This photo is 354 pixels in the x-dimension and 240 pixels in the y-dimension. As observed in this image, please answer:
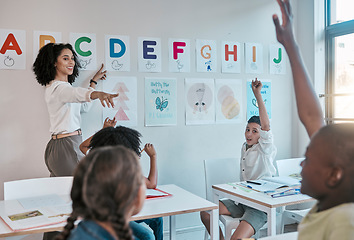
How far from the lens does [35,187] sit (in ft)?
7.72

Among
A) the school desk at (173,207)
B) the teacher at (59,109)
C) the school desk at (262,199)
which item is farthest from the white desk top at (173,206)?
the teacher at (59,109)

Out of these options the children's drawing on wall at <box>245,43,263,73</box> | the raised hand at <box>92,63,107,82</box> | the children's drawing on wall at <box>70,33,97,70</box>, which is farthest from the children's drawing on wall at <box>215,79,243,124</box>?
the children's drawing on wall at <box>70,33,97,70</box>

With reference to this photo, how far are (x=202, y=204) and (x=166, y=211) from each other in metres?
0.24

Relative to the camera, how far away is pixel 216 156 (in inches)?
144

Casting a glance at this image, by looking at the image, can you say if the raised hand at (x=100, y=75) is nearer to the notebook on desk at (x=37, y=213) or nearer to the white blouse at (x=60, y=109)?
the white blouse at (x=60, y=109)

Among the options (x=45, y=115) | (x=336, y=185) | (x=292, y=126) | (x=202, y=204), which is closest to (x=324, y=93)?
(x=292, y=126)

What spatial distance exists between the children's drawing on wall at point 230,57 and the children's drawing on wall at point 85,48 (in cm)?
128

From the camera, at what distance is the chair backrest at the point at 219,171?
10.1 feet

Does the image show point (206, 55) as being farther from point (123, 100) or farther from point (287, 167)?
point (287, 167)

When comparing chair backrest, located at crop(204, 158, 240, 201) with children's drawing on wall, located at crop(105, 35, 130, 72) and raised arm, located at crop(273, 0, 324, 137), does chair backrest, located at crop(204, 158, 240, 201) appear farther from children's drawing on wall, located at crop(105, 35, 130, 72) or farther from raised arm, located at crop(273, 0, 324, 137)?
raised arm, located at crop(273, 0, 324, 137)

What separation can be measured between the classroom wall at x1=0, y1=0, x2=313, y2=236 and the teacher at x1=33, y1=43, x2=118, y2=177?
8.6 inches

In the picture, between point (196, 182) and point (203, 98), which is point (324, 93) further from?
point (196, 182)

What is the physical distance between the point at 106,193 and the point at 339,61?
3425 millimetres

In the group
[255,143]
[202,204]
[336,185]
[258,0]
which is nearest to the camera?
[336,185]
